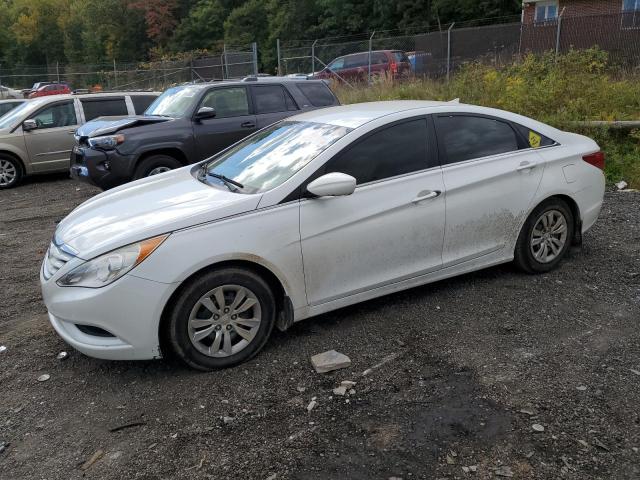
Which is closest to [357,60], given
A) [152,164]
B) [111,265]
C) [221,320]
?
[152,164]

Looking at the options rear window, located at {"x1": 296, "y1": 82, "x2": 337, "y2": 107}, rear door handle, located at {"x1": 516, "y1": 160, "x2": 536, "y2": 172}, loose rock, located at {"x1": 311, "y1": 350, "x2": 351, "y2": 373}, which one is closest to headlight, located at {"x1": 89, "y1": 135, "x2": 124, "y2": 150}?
rear window, located at {"x1": 296, "y1": 82, "x2": 337, "y2": 107}

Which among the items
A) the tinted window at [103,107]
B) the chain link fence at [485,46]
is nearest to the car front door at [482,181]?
the tinted window at [103,107]

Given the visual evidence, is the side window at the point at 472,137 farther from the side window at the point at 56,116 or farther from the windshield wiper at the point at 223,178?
→ the side window at the point at 56,116

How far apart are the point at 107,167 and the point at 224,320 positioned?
17.4 ft

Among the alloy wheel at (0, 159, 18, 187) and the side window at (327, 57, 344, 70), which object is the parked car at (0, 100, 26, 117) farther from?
the side window at (327, 57, 344, 70)

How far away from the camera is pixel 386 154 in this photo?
421 centimetres

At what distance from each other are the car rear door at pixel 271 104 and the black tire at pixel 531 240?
519 centimetres

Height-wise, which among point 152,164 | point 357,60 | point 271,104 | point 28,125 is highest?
point 357,60

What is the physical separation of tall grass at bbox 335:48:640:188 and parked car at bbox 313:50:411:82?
5.44m

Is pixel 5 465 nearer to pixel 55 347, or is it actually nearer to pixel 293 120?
pixel 55 347

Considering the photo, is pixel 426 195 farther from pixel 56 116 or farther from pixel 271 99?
pixel 56 116

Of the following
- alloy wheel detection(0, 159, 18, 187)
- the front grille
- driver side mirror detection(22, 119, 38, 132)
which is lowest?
alloy wheel detection(0, 159, 18, 187)

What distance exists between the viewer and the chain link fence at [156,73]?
1004 inches

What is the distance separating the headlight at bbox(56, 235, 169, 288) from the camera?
11.1 feet
